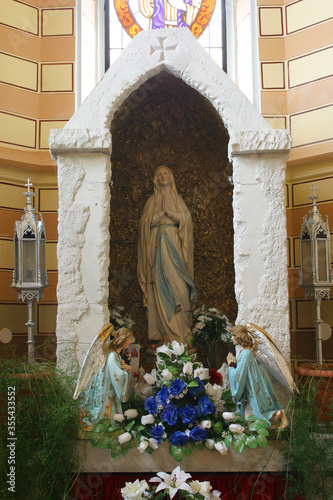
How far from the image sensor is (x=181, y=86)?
546 centimetres

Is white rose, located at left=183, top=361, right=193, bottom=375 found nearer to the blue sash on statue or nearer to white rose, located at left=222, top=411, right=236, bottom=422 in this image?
white rose, located at left=222, top=411, right=236, bottom=422

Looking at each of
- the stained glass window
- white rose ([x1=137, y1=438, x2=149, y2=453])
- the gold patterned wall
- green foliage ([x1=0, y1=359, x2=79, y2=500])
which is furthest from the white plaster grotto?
the stained glass window

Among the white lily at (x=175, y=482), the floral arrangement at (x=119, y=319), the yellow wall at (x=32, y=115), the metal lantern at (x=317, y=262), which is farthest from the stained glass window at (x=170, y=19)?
the white lily at (x=175, y=482)

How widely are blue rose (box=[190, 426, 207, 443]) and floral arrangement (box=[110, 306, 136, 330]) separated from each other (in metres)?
1.66

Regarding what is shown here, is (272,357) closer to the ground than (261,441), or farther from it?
farther from it

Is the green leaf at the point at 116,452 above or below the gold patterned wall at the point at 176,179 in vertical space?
below

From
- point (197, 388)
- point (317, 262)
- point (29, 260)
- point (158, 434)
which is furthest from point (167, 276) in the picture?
point (158, 434)

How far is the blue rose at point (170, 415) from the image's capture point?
3.57m

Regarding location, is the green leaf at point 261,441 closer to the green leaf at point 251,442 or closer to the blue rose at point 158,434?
the green leaf at point 251,442

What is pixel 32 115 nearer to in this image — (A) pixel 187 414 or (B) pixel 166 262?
(B) pixel 166 262

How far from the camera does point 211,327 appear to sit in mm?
5191

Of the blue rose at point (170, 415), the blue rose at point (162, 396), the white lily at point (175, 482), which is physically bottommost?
the white lily at point (175, 482)

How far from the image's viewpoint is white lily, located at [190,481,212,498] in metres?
3.19

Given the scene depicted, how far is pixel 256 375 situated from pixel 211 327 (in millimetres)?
1329
